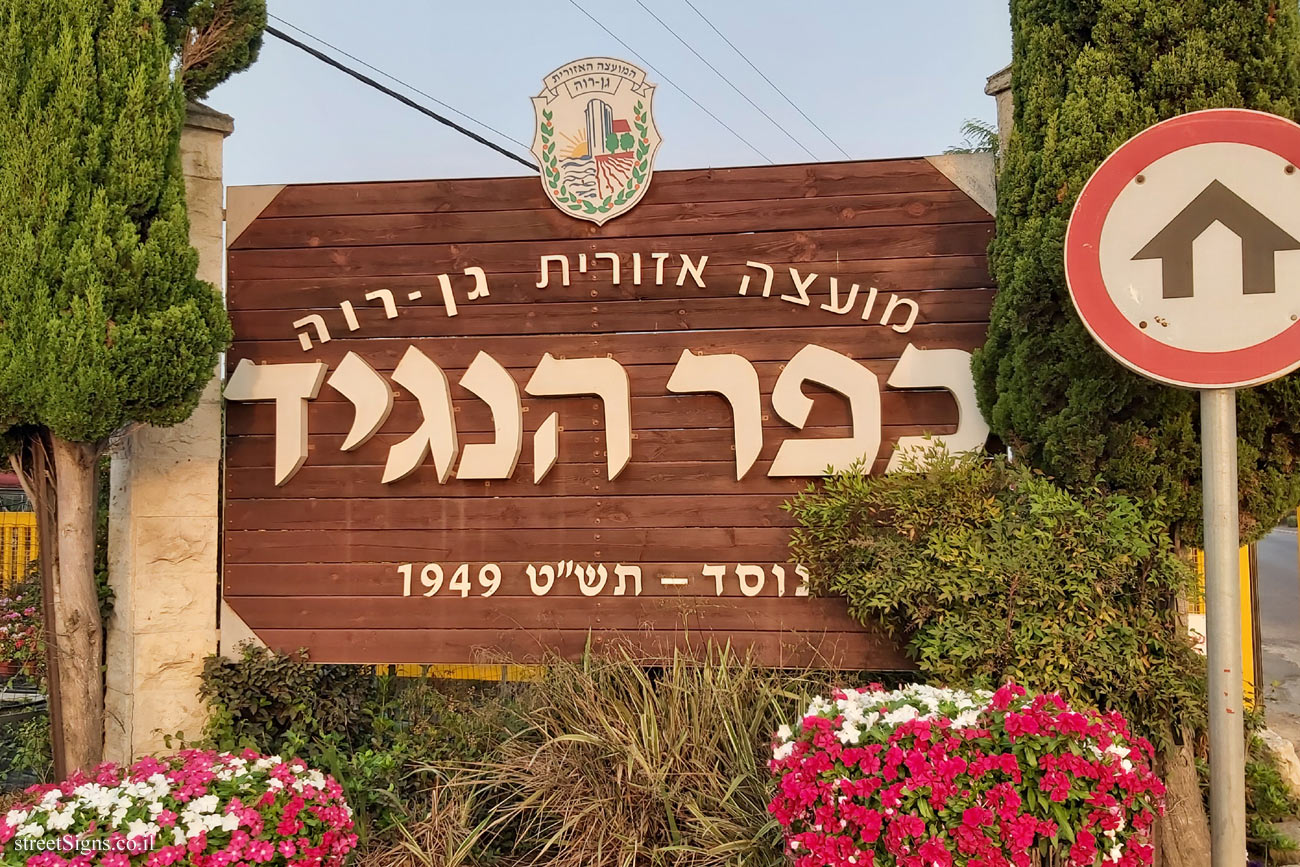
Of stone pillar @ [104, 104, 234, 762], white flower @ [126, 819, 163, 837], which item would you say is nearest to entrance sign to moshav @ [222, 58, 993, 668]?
stone pillar @ [104, 104, 234, 762]

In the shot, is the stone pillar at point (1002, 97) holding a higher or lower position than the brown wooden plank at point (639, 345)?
higher

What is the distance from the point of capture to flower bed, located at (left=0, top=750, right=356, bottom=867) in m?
2.72

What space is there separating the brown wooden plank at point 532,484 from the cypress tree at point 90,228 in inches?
24.9

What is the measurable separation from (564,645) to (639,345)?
138cm

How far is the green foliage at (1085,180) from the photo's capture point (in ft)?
10.6

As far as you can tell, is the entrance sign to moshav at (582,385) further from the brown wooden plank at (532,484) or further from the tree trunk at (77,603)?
the tree trunk at (77,603)

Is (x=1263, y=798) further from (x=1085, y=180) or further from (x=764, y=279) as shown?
(x=764, y=279)

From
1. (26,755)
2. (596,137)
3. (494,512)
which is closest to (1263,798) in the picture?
(494,512)

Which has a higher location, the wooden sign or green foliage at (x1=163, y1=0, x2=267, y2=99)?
green foliage at (x1=163, y1=0, x2=267, y2=99)

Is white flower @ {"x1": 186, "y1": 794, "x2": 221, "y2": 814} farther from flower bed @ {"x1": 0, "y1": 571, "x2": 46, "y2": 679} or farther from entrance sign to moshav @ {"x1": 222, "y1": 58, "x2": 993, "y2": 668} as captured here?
flower bed @ {"x1": 0, "y1": 571, "x2": 46, "y2": 679}

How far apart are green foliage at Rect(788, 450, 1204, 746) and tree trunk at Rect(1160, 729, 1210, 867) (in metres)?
0.16

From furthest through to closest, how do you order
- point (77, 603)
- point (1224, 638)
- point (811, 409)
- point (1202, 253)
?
point (811, 409) → point (77, 603) → point (1202, 253) → point (1224, 638)

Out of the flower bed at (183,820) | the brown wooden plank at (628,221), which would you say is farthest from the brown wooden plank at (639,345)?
the flower bed at (183,820)

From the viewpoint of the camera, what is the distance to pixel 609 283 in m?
4.27
